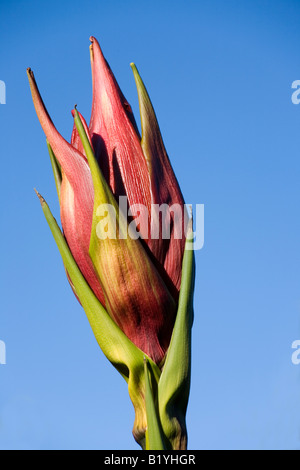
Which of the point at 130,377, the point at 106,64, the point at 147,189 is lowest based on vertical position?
the point at 130,377

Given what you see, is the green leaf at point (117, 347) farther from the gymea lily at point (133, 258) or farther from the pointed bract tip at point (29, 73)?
the pointed bract tip at point (29, 73)

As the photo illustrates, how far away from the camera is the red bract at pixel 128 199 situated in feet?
4.26

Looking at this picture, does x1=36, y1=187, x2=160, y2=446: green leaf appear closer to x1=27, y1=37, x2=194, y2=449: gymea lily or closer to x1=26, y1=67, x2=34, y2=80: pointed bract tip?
x1=27, y1=37, x2=194, y2=449: gymea lily

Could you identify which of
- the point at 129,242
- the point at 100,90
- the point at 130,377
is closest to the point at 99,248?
the point at 129,242

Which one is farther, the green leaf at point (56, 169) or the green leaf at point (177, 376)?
the green leaf at point (56, 169)

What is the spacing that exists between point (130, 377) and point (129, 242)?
0.93 feet

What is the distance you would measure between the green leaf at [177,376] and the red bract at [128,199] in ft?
0.20

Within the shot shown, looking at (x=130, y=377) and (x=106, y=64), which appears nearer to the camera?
(x=130, y=377)

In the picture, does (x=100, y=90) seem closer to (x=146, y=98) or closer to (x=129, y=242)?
(x=146, y=98)

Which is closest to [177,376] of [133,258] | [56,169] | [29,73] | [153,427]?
[153,427]

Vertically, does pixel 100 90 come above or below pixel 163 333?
above

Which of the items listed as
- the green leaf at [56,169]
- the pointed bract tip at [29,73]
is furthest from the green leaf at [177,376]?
the pointed bract tip at [29,73]

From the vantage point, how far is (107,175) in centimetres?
141
